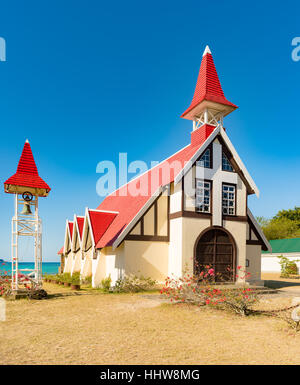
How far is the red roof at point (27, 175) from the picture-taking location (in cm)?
1498

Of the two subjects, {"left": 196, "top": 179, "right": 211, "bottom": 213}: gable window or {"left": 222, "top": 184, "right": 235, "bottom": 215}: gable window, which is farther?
{"left": 222, "top": 184, "right": 235, "bottom": 215}: gable window

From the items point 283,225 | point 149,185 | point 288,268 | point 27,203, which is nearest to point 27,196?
point 27,203

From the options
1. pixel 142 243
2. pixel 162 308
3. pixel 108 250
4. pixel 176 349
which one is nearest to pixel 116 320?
pixel 162 308

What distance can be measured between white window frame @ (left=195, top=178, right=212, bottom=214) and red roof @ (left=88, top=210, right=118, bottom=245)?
7448mm

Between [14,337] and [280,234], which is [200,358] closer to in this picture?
[14,337]

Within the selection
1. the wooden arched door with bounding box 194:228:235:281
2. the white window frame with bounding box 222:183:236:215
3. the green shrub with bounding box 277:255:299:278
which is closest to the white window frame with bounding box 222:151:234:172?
the white window frame with bounding box 222:183:236:215

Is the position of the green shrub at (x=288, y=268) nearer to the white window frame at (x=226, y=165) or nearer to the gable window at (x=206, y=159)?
the white window frame at (x=226, y=165)

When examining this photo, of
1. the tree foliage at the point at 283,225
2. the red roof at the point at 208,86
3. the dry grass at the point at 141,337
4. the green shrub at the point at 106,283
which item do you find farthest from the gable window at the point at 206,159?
the tree foliage at the point at 283,225

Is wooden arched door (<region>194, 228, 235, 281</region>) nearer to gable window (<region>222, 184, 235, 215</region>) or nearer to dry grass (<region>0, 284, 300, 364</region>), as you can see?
gable window (<region>222, 184, 235, 215</region>)

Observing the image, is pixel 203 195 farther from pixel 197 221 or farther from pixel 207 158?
pixel 207 158

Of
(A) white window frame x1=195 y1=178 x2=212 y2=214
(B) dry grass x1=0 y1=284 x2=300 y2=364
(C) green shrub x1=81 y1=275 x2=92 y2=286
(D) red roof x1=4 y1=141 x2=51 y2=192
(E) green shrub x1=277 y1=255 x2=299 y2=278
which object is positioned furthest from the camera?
(E) green shrub x1=277 y1=255 x2=299 y2=278

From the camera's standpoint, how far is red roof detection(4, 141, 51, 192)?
590 inches

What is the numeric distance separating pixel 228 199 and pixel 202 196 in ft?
6.78

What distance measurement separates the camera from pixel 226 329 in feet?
27.3
